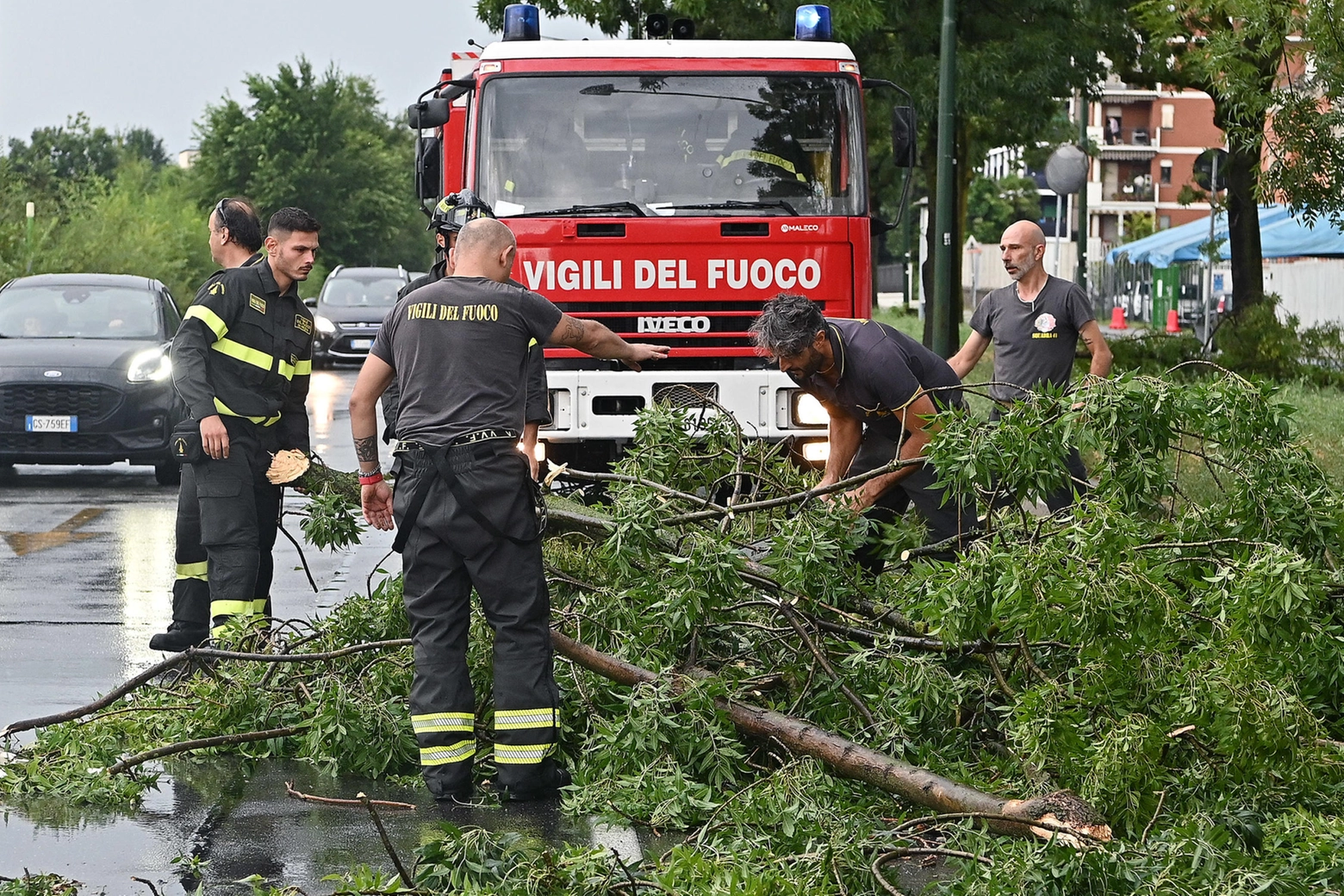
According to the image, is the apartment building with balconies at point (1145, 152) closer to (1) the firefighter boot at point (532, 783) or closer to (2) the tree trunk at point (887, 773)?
(2) the tree trunk at point (887, 773)

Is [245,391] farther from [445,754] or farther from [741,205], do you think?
[741,205]

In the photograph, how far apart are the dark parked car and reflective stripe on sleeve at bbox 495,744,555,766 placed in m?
24.7

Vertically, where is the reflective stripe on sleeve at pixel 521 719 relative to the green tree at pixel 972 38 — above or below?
below

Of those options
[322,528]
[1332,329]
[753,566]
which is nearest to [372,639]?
[322,528]

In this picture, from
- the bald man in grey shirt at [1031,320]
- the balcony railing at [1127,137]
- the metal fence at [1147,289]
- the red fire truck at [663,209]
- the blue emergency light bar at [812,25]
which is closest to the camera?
the bald man in grey shirt at [1031,320]

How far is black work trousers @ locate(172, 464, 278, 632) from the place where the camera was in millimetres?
7945

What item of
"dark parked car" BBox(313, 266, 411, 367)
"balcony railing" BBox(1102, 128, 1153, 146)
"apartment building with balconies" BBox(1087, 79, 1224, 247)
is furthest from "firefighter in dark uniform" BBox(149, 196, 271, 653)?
"balcony railing" BBox(1102, 128, 1153, 146)

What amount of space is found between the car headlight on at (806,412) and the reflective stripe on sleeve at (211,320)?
382 cm

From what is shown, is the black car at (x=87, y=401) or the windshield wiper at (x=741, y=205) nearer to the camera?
the windshield wiper at (x=741, y=205)

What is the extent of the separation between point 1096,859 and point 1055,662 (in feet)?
4.75

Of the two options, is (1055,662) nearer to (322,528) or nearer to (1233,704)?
(1233,704)

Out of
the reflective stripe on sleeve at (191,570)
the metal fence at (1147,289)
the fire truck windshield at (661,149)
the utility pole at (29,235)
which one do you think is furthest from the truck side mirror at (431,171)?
the metal fence at (1147,289)

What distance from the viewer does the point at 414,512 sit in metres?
5.86

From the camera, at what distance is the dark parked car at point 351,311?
30656 millimetres
